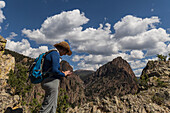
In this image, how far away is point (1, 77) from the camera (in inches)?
774

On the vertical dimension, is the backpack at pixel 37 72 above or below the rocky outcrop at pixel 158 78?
above

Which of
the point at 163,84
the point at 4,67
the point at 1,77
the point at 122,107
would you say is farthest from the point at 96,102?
the point at 4,67

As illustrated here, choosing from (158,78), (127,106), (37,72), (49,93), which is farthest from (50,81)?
(158,78)

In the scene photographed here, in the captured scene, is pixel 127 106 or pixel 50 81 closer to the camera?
pixel 50 81

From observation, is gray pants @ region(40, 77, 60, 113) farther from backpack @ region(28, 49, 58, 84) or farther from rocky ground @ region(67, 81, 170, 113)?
rocky ground @ region(67, 81, 170, 113)

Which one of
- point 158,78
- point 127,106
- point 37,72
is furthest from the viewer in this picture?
point 158,78

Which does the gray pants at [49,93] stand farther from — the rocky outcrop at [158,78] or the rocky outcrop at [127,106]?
the rocky outcrop at [158,78]

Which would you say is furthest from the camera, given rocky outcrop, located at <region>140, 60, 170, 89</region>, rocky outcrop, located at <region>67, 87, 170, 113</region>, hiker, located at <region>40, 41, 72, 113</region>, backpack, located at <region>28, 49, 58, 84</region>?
rocky outcrop, located at <region>140, 60, 170, 89</region>

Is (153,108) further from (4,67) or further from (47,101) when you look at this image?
(4,67)

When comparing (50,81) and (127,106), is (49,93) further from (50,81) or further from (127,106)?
(127,106)

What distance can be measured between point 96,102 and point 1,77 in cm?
1823

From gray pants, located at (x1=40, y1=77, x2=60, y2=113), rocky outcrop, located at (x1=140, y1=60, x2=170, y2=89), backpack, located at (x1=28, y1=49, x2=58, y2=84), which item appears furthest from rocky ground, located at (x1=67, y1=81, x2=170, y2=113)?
backpack, located at (x1=28, y1=49, x2=58, y2=84)

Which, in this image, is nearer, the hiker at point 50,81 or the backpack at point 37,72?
the backpack at point 37,72

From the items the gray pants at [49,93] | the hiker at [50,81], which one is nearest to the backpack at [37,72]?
the hiker at [50,81]
